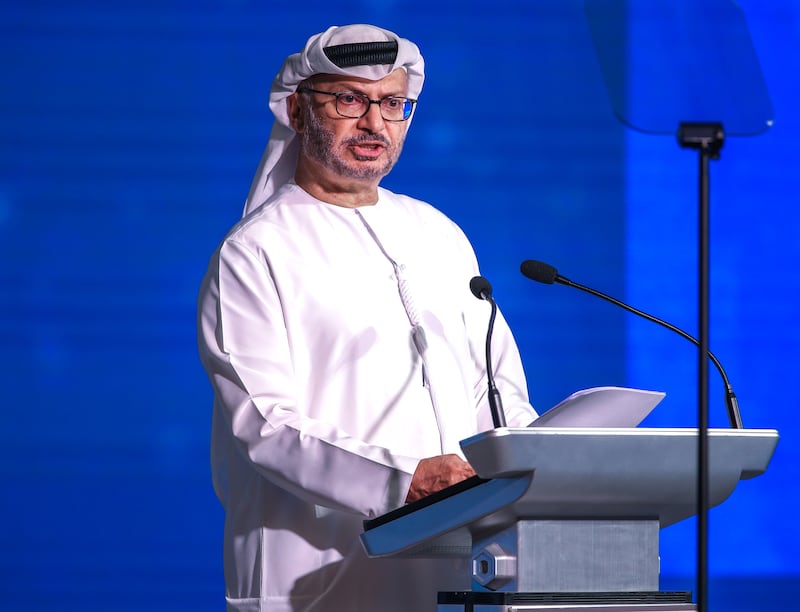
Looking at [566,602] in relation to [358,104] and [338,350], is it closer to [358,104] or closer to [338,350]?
[338,350]

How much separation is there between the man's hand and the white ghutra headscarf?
3.09 feet

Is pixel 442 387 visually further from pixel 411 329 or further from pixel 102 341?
pixel 102 341

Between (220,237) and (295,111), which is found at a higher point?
(220,237)

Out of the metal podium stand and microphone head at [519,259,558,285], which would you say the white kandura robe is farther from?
microphone head at [519,259,558,285]

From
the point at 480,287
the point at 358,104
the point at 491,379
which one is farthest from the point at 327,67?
the point at 491,379

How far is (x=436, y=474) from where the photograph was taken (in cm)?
219

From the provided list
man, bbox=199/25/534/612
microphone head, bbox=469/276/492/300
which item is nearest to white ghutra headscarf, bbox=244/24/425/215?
man, bbox=199/25/534/612

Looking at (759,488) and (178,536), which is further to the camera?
(759,488)

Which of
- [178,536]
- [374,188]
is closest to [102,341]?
[178,536]

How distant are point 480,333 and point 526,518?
977 mm

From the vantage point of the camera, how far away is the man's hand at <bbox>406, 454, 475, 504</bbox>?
2166 millimetres

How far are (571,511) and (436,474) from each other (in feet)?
1.10

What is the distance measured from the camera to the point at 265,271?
8.52 ft

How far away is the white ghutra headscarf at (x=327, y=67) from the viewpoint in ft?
9.13
